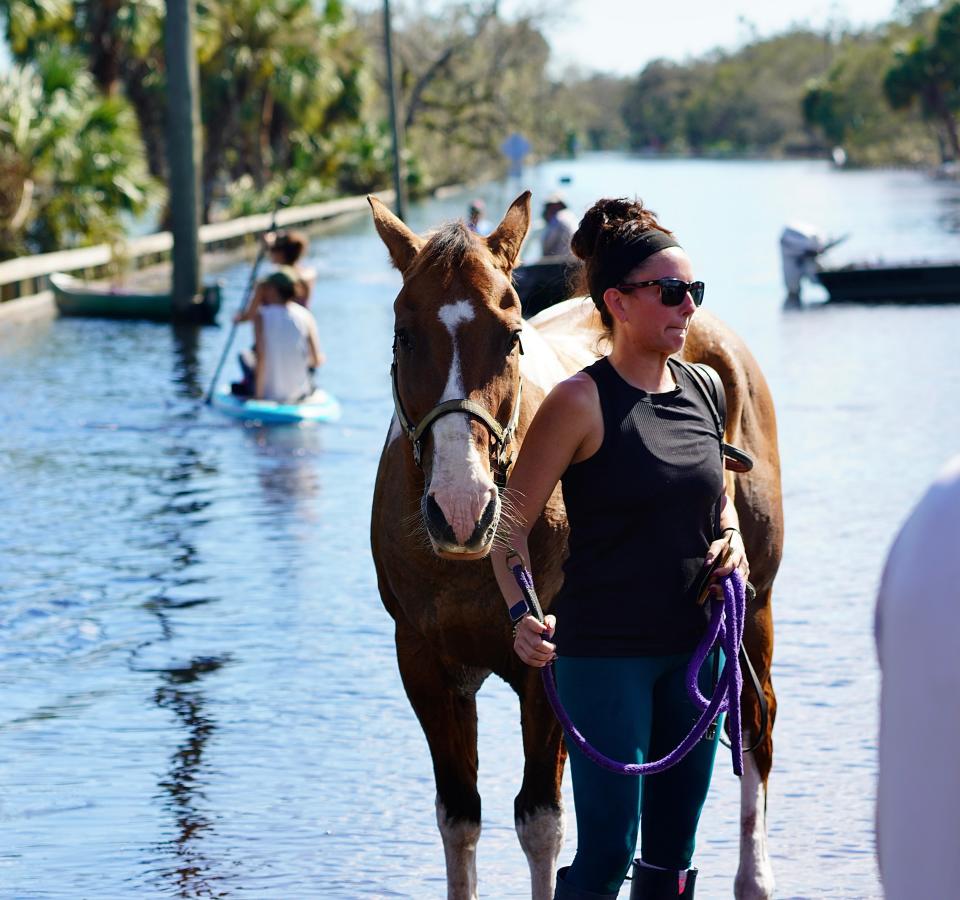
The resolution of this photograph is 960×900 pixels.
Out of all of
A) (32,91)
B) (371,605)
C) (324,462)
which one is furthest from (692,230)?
(371,605)

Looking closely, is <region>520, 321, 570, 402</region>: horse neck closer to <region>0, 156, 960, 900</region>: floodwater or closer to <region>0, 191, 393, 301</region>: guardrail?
<region>0, 156, 960, 900</region>: floodwater

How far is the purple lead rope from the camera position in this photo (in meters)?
3.69

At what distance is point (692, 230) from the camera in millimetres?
47188

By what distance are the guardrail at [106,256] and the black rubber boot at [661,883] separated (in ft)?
32.5

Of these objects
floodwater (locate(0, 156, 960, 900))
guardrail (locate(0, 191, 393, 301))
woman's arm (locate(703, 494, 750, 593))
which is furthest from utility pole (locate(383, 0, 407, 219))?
woman's arm (locate(703, 494, 750, 593))

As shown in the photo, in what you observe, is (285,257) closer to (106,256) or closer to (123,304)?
(123,304)

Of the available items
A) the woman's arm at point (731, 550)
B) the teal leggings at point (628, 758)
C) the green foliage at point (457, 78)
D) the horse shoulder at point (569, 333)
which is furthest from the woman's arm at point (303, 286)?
the green foliage at point (457, 78)

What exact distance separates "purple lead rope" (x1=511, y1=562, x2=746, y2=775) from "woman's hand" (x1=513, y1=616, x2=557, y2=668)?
6 cm

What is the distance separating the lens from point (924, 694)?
1.53 meters

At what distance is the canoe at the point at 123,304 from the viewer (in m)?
24.9

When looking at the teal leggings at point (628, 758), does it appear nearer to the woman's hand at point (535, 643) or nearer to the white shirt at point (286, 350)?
the woman's hand at point (535, 643)

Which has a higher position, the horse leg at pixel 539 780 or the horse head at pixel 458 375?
the horse head at pixel 458 375

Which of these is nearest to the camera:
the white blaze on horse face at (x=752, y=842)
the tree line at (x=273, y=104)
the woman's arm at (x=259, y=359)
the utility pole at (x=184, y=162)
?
the white blaze on horse face at (x=752, y=842)

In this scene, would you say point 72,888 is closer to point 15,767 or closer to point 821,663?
point 15,767
